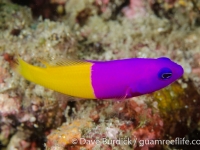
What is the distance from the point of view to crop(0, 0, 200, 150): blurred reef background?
3057 mm

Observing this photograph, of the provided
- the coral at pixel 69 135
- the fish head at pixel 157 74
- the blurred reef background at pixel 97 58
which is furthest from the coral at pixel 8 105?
the fish head at pixel 157 74

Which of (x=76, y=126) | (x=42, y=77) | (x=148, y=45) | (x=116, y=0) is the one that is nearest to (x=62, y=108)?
(x=76, y=126)

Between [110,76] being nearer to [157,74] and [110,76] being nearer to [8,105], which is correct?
[157,74]

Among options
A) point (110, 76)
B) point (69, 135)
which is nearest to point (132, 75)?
point (110, 76)

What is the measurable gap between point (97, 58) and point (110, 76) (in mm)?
1797

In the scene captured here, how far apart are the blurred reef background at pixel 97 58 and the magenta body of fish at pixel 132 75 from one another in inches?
19.8

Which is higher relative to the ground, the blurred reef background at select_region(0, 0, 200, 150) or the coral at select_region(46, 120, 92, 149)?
the blurred reef background at select_region(0, 0, 200, 150)

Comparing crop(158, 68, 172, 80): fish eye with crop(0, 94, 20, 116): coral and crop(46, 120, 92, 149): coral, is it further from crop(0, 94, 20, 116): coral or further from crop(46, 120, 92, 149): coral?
crop(0, 94, 20, 116): coral

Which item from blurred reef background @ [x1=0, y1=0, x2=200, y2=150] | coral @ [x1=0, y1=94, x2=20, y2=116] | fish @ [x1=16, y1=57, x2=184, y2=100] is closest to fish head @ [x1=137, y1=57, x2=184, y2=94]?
fish @ [x1=16, y1=57, x2=184, y2=100]

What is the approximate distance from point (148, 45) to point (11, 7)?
2.43 m

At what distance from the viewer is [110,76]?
92.2 inches

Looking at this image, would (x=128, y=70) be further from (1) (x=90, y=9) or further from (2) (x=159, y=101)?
(1) (x=90, y=9)

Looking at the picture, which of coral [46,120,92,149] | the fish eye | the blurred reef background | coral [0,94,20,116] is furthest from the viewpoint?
coral [0,94,20,116]

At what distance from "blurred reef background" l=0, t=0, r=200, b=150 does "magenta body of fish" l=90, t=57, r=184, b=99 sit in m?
0.50
